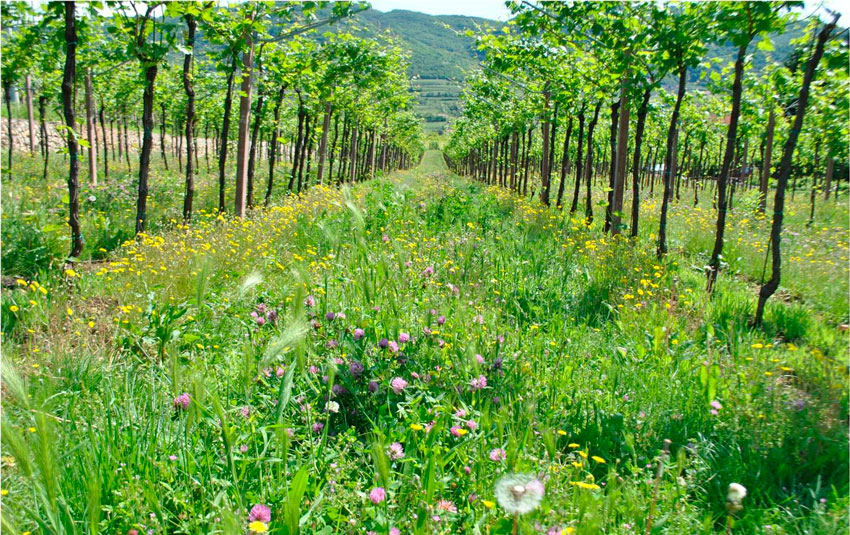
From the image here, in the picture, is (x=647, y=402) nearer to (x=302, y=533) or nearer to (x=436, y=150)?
(x=302, y=533)

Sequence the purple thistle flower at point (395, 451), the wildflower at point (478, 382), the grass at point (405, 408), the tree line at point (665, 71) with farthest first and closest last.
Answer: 1. the tree line at point (665, 71)
2. the wildflower at point (478, 382)
3. the purple thistle flower at point (395, 451)
4. the grass at point (405, 408)

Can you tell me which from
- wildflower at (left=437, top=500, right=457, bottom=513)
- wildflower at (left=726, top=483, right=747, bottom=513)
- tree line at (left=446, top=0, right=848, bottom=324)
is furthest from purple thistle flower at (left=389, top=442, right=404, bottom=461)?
tree line at (left=446, top=0, right=848, bottom=324)

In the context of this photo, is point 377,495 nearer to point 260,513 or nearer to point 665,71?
point 260,513

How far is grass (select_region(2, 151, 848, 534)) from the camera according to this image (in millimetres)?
1886

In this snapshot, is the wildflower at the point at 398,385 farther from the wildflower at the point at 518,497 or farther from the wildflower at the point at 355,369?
the wildflower at the point at 518,497

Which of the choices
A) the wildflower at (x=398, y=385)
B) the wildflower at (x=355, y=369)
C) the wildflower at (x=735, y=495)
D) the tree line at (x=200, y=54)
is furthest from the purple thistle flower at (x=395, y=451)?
the tree line at (x=200, y=54)

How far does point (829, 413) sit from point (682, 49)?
4871 millimetres

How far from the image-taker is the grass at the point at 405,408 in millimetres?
1886

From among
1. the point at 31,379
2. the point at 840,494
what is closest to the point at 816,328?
the point at 840,494

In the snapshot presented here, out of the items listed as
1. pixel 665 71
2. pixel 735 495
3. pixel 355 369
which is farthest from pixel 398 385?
pixel 665 71

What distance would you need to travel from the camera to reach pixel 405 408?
280 centimetres

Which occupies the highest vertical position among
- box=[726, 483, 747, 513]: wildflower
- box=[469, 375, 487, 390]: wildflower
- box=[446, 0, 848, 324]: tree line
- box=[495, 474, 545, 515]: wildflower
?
box=[446, 0, 848, 324]: tree line

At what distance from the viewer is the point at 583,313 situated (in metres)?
5.06

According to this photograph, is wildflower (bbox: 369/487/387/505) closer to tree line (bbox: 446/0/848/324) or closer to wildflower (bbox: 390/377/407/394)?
wildflower (bbox: 390/377/407/394)
